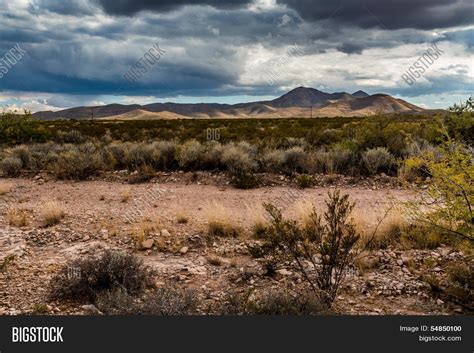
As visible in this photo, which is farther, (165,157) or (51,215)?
(165,157)

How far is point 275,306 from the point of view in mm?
4645

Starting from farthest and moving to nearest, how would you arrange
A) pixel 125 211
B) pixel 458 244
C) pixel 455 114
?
pixel 455 114 < pixel 125 211 < pixel 458 244

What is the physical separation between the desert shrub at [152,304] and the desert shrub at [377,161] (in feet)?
27.9

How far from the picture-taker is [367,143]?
1495cm

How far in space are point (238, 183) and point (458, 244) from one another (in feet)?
21.9

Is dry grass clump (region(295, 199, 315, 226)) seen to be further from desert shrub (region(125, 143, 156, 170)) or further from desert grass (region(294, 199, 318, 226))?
desert shrub (region(125, 143, 156, 170))

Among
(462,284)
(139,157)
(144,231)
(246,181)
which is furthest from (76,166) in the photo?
(462,284)

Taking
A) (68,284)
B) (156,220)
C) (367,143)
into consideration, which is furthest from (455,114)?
(68,284)

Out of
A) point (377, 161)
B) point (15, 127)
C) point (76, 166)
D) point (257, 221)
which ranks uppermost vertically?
point (15, 127)

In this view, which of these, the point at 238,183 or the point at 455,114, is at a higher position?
the point at 455,114

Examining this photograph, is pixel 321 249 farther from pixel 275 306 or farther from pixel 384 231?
pixel 384 231

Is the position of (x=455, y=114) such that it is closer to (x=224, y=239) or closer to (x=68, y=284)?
(x=224, y=239)

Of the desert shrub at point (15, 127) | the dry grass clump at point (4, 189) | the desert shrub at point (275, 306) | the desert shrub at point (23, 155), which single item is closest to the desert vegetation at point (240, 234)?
the desert shrub at point (275, 306)

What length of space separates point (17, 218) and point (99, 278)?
396 cm
